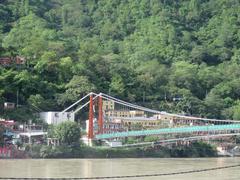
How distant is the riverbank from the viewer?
36594 mm

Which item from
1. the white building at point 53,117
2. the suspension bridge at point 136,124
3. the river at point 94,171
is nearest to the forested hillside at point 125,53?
the white building at point 53,117

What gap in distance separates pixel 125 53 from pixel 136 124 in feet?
78.2

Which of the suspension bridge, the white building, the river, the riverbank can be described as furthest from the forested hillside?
the river

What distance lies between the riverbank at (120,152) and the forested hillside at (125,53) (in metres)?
5.44

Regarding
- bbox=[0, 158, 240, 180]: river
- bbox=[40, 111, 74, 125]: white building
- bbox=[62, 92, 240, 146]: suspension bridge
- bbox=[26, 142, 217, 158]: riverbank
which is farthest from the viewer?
bbox=[40, 111, 74, 125]: white building

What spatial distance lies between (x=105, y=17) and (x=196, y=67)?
1994cm

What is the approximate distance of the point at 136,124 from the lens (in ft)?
155

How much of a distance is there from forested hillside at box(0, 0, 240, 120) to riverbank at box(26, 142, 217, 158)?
5.44 m

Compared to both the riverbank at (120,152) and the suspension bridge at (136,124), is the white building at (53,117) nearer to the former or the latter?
the suspension bridge at (136,124)

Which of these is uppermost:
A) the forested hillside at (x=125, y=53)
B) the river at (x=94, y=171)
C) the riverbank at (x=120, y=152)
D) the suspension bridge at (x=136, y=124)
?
the forested hillside at (x=125, y=53)

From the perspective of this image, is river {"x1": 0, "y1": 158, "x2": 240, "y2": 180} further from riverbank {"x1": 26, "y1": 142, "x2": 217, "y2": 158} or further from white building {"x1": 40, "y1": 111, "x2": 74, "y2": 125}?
white building {"x1": 40, "y1": 111, "x2": 74, "y2": 125}

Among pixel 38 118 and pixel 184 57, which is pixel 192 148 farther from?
pixel 184 57

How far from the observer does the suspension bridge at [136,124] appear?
1542 inches

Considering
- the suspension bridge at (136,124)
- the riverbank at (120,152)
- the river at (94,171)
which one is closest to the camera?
the river at (94,171)
